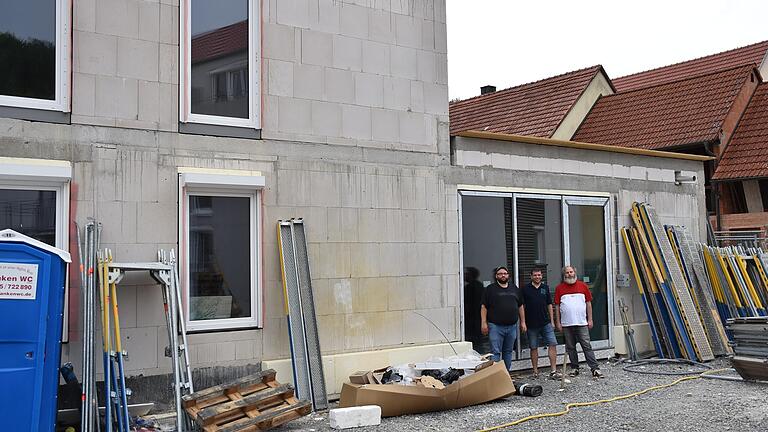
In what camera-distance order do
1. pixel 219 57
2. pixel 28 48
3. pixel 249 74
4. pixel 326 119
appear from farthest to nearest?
pixel 326 119
pixel 249 74
pixel 219 57
pixel 28 48

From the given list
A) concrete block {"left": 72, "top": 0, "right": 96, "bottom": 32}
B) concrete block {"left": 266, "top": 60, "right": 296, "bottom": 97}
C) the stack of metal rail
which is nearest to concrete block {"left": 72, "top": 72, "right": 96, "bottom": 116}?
concrete block {"left": 72, "top": 0, "right": 96, "bottom": 32}

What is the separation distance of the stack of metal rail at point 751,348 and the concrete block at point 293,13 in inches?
287

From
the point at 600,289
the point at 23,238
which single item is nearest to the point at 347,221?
the point at 23,238

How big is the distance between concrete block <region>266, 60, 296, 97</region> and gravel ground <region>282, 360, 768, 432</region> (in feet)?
12.5

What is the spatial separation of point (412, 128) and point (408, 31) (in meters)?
1.31

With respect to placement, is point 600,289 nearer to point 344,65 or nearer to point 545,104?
point 344,65

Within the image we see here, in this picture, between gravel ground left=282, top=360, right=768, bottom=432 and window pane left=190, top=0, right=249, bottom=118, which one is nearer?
gravel ground left=282, top=360, right=768, bottom=432

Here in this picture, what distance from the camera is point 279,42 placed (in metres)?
10.0

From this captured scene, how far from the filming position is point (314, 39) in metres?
10.3

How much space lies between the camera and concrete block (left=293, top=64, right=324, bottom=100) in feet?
33.2

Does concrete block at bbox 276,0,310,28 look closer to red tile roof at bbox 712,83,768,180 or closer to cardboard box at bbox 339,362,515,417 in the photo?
cardboard box at bbox 339,362,515,417

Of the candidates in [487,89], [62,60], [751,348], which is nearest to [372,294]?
[62,60]

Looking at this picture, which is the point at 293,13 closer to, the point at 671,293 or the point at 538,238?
the point at 538,238

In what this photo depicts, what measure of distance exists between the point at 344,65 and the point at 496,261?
12.1 ft
